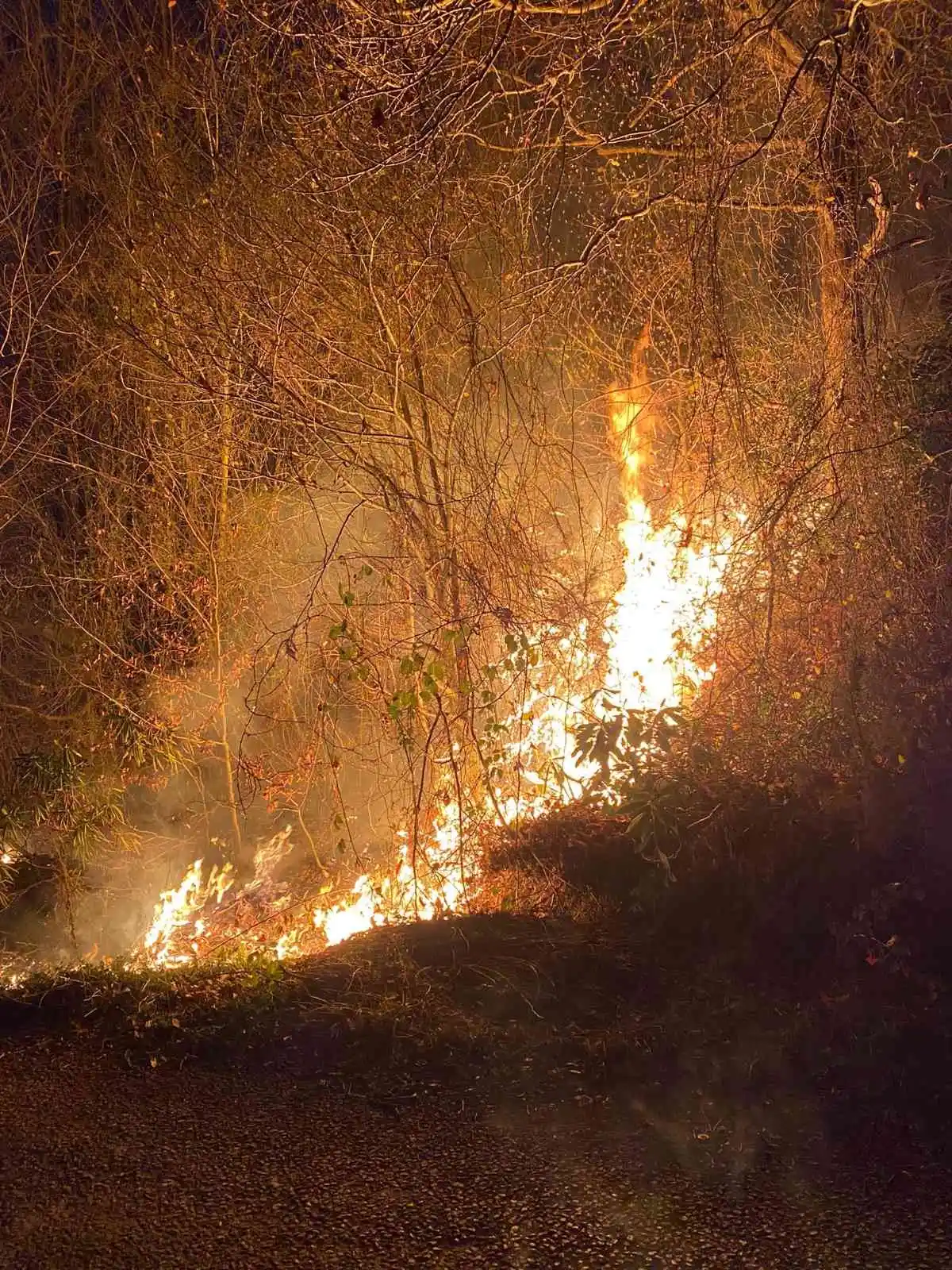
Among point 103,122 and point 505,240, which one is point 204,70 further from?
point 505,240

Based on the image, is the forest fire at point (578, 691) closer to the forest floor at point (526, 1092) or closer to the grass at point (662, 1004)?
the grass at point (662, 1004)

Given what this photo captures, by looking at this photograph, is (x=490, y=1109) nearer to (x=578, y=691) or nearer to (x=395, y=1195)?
(x=395, y=1195)

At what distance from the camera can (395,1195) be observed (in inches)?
136

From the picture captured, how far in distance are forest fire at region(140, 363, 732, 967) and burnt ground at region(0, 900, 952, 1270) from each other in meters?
1.53

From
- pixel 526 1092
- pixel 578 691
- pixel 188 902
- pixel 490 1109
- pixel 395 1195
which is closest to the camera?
pixel 395 1195

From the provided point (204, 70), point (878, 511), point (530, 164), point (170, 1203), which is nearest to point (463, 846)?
point (878, 511)

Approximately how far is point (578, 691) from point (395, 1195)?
4.14m

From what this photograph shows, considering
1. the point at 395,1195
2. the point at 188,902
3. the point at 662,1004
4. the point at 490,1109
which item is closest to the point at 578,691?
the point at 662,1004

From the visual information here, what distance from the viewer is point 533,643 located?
7.04 m

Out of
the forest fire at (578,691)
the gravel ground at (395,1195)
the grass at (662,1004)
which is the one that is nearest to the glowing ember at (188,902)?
the forest fire at (578,691)

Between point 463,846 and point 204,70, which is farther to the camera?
point 204,70

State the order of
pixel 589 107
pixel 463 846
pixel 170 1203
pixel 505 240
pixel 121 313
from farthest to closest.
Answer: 1. pixel 121 313
2. pixel 589 107
3. pixel 505 240
4. pixel 463 846
5. pixel 170 1203

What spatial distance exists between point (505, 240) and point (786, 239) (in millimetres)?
2130

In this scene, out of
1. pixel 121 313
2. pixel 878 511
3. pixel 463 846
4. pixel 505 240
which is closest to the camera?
pixel 878 511
